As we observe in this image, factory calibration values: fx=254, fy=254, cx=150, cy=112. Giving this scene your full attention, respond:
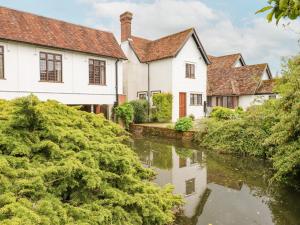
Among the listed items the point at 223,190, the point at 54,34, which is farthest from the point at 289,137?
the point at 54,34

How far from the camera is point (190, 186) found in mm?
7402

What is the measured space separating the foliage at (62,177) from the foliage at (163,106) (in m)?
16.2

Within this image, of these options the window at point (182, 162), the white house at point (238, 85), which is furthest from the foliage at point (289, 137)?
the white house at point (238, 85)

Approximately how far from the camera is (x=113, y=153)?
4668 mm

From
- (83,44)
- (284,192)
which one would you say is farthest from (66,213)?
(83,44)

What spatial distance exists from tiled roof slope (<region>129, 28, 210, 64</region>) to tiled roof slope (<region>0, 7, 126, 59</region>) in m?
3.95

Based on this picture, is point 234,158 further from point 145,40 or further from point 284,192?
point 145,40

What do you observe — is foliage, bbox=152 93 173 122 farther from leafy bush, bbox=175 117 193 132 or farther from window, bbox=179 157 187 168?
window, bbox=179 157 187 168

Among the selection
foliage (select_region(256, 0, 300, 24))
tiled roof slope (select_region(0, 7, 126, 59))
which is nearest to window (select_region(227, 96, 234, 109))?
tiled roof slope (select_region(0, 7, 126, 59))

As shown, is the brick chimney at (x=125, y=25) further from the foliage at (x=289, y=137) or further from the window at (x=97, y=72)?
the foliage at (x=289, y=137)

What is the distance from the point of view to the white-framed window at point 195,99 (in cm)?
2411

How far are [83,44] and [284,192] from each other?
633 inches

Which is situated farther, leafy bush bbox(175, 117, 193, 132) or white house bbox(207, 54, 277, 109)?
white house bbox(207, 54, 277, 109)

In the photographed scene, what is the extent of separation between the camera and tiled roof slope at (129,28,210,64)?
22.4 m
